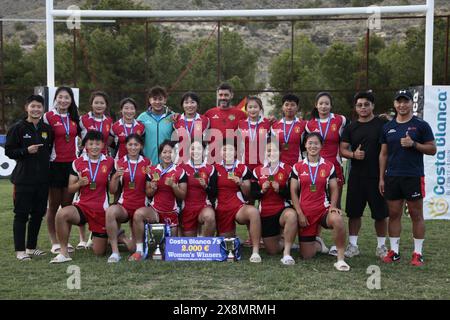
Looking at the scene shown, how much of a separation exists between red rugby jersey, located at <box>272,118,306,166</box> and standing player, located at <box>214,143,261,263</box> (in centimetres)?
52

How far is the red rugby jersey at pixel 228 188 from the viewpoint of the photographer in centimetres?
590

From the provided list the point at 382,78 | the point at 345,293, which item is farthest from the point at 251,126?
the point at 382,78

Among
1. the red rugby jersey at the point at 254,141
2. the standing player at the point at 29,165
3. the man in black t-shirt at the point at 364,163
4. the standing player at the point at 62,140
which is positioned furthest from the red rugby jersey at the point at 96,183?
the man in black t-shirt at the point at 364,163

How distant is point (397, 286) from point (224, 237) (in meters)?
1.90

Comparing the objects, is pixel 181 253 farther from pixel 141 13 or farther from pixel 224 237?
pixel 141 13

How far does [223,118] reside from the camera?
635 centimetres

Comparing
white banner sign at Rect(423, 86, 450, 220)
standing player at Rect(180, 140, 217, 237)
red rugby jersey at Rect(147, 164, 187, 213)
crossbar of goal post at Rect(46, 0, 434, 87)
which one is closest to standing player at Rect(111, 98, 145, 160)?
red rugby jersey at Rect(147, 164, 187, 213)

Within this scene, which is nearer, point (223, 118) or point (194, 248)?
point (194, 248)

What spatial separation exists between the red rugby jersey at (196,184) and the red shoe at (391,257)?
6.47 ft

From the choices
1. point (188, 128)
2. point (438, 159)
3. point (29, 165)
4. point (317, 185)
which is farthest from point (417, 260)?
point (29, 165)

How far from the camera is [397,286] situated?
4.67m

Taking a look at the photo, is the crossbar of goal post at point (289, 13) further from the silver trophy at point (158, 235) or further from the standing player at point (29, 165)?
the silver trophy at point (158, 235)

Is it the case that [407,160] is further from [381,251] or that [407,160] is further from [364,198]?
[381,251]

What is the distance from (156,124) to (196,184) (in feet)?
3.07
